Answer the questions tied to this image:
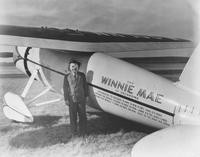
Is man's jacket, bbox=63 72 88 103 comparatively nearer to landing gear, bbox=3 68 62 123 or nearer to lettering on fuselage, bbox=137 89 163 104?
landing gear, bbox=3 68 62 123

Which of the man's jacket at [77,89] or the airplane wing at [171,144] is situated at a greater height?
the man's jacket at [77,89]

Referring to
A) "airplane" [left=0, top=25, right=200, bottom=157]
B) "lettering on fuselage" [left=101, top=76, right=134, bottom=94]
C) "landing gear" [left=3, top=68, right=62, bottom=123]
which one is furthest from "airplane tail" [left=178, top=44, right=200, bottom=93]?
"landing gear" [left=3, top=68, right=62, bottom=123]

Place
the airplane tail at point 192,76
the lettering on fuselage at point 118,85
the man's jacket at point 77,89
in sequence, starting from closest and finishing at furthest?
1. the airplane tail at point 192,76
2. the lettering on fuselage at point 118,85
3. the man's jacket at point 77,89

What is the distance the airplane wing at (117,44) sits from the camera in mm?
1434

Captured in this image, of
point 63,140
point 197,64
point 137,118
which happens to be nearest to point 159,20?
point 197,64

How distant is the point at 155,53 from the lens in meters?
1.53

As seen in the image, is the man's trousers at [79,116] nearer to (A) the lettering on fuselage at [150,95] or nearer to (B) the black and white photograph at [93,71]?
(B) the black and white photograph at [93,71]

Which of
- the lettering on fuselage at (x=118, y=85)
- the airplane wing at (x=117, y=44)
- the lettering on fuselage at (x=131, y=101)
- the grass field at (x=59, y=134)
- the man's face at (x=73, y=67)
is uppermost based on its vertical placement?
the airplane wing at (x=117, y=44)

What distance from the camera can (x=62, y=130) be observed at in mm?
1515

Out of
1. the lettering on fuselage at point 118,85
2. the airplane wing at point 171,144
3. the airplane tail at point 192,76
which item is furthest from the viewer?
the lettering on fuselage at point 118,85

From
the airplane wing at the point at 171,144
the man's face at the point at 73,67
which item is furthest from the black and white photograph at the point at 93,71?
the airplane wing at the point at 171,144

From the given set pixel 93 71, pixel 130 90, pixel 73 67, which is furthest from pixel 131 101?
pixel 73 67

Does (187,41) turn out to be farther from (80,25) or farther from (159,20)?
(80,25)

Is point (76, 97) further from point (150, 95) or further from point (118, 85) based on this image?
point (150, 95)
